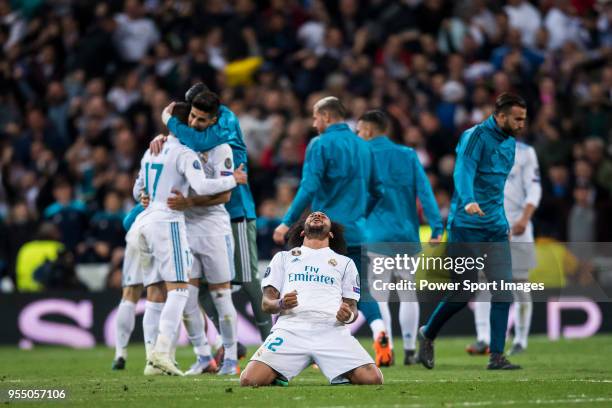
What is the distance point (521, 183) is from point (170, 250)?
4846 millimetres

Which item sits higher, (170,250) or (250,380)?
(170,250)

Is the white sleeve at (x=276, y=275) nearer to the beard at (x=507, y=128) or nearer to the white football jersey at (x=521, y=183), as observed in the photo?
the beard at (x=507, y=128)

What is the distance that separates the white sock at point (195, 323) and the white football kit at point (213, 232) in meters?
0.20

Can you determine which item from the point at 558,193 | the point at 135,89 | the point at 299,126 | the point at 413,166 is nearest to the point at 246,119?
the point at 299,126

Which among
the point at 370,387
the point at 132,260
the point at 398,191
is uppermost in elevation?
the point at 398,191

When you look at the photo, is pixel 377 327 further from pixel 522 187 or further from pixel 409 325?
pixel 522 187

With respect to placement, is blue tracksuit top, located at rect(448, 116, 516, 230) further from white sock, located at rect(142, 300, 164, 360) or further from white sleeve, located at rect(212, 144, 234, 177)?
white sock, located at rect(142, 300, 164, 360)

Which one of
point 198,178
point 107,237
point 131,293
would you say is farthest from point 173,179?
point 107,237

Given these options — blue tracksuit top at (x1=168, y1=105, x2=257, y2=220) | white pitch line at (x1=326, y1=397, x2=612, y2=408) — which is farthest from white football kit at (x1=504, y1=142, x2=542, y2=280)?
white pitch line at (x1=326, y1=397, x2=612, y2=408)

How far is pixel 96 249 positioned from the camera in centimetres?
1911

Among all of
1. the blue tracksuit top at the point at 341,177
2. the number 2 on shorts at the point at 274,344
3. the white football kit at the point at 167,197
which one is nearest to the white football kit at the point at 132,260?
the white football kit at the point at 167,197

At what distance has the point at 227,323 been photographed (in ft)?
38.5

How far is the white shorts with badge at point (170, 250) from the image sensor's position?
1146 centimetres

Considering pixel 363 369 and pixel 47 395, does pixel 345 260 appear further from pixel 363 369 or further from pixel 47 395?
pixel 47 395
